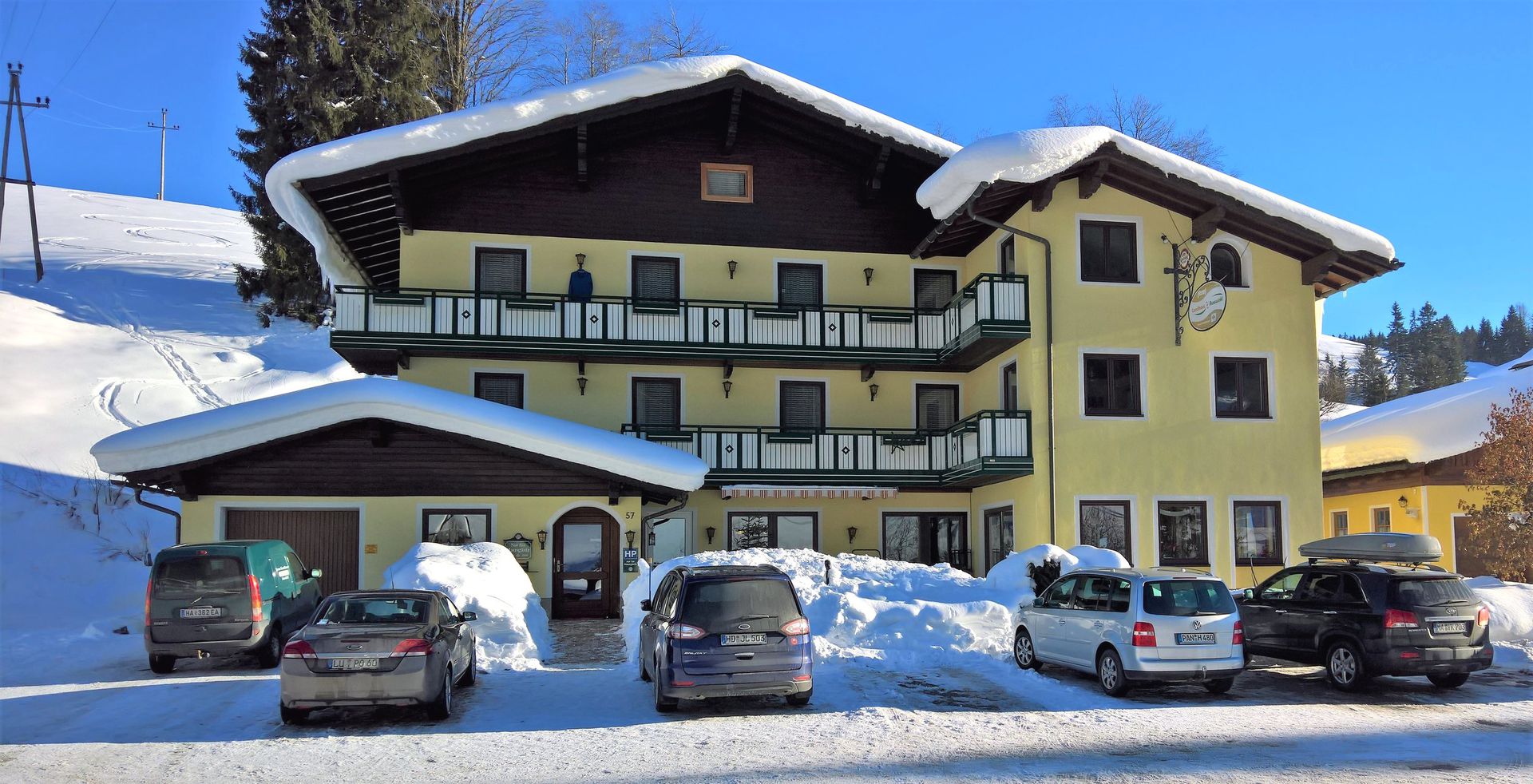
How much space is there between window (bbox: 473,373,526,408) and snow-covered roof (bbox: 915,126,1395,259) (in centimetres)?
1039

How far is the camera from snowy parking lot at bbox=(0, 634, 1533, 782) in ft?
31.7

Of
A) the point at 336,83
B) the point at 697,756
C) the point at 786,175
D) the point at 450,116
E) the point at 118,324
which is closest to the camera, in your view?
the point at 697,756

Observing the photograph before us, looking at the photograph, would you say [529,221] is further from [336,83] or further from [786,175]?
[336,83]

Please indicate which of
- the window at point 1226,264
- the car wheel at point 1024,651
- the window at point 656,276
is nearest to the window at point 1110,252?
the window at point 1226,264

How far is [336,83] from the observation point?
112ft

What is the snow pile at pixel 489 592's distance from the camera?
54.7 feet

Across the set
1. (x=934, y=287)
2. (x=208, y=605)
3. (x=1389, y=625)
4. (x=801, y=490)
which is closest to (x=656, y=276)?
(x=801, y=490)

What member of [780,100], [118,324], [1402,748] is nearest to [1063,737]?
[1402,748]

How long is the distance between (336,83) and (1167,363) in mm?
25078

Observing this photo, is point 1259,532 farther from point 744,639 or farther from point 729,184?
point 744,639

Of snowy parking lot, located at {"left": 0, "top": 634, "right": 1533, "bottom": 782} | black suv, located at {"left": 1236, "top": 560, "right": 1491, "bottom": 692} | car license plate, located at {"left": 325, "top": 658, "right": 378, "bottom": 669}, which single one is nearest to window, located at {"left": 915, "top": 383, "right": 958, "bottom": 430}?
snowy parking lot, located at {"left": 0, "top": 634, "right": 1533, "bottom": 782}

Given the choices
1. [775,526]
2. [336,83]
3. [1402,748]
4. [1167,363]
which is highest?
[336,83]

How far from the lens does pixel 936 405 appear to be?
28.7 meters

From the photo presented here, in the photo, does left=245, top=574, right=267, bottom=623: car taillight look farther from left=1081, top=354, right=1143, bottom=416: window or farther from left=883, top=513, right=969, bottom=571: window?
left=1081, top=354, right=1143, bottom=416: window
